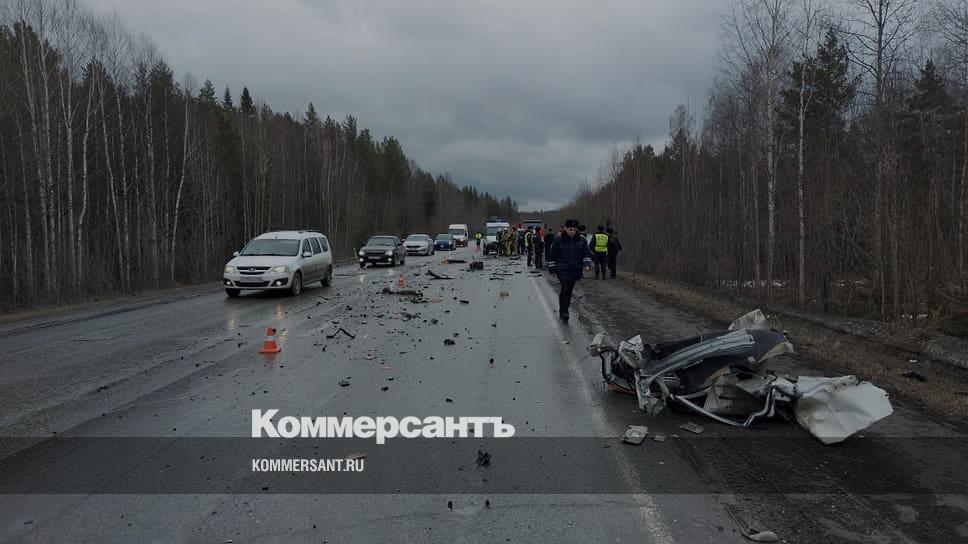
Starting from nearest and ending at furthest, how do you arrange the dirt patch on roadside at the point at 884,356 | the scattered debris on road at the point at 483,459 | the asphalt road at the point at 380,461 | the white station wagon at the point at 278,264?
the asphalt road at the point at 380,461, the scattered debris on road at the point at 483,459, the dirt patch on roadside at the point at 884,356, the white station wagon at the point at 278,264

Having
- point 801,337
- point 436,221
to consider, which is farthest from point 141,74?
point 436,221

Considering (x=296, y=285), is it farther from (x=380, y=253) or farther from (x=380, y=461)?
(x=380, y=253)

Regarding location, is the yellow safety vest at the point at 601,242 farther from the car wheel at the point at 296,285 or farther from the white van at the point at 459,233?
the white van at the point at 459,233

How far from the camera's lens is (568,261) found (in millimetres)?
12273

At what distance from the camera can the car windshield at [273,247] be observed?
17.4 metres

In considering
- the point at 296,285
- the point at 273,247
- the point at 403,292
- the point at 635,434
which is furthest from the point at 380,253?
the point at 635,434

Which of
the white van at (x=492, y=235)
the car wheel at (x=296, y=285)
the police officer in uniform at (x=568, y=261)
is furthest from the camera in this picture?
the white van at (x=492, y=235)

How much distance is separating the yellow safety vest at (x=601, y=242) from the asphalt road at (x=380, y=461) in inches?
566

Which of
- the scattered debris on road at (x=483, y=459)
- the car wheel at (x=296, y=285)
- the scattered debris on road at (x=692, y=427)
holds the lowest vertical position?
the scattered debris on road at (x=692, y=427)

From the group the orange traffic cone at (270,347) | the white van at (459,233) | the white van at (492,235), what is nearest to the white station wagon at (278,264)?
the orange traffic cone at (270,347)

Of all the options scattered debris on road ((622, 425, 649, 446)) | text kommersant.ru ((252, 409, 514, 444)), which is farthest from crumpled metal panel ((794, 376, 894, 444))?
text kommersant.ru ((252, 409, 514, 444))

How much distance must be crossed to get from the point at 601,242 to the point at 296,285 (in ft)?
37.6

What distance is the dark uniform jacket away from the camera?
40.2 feet

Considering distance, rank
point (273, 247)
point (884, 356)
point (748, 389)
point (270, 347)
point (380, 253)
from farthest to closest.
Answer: point (380, 253) → point (273, 247) → point (884, 356) → point (270, 347) → point (748, 389)
